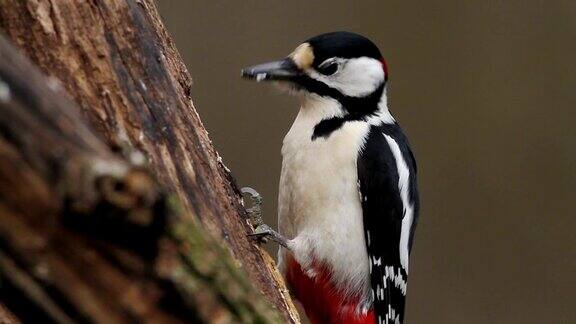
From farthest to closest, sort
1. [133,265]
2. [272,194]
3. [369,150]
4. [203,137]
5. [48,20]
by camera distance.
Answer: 1. [272,194]
2. [369,150]
3. [203,137]
4. [48,20]
5. [133,265]

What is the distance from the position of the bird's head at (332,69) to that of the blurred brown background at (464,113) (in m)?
1.84

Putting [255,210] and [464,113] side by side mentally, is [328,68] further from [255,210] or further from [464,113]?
[464,113]

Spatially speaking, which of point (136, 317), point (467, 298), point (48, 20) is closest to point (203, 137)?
point (48, 20)

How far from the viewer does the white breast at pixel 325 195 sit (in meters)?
2.36

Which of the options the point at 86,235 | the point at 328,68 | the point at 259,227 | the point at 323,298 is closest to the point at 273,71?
the point at 328,68

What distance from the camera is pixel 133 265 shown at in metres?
A: 1.00

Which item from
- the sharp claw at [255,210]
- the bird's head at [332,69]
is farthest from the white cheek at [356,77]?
the sharp claw at [255,210]

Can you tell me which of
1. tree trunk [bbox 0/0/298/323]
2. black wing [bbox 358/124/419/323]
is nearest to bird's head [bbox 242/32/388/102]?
black wing [bbox 358/124/419/323]

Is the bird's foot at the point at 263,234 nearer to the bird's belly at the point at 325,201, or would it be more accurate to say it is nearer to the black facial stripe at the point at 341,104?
the bird's belly at the point at 325,201

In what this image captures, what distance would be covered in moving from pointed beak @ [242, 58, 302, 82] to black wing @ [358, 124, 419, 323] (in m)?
0.23

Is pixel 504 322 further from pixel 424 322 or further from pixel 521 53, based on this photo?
pixel 521 53

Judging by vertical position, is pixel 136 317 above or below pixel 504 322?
above

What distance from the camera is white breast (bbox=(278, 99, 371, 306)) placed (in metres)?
2.36

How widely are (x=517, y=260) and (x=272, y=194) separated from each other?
1.05m
